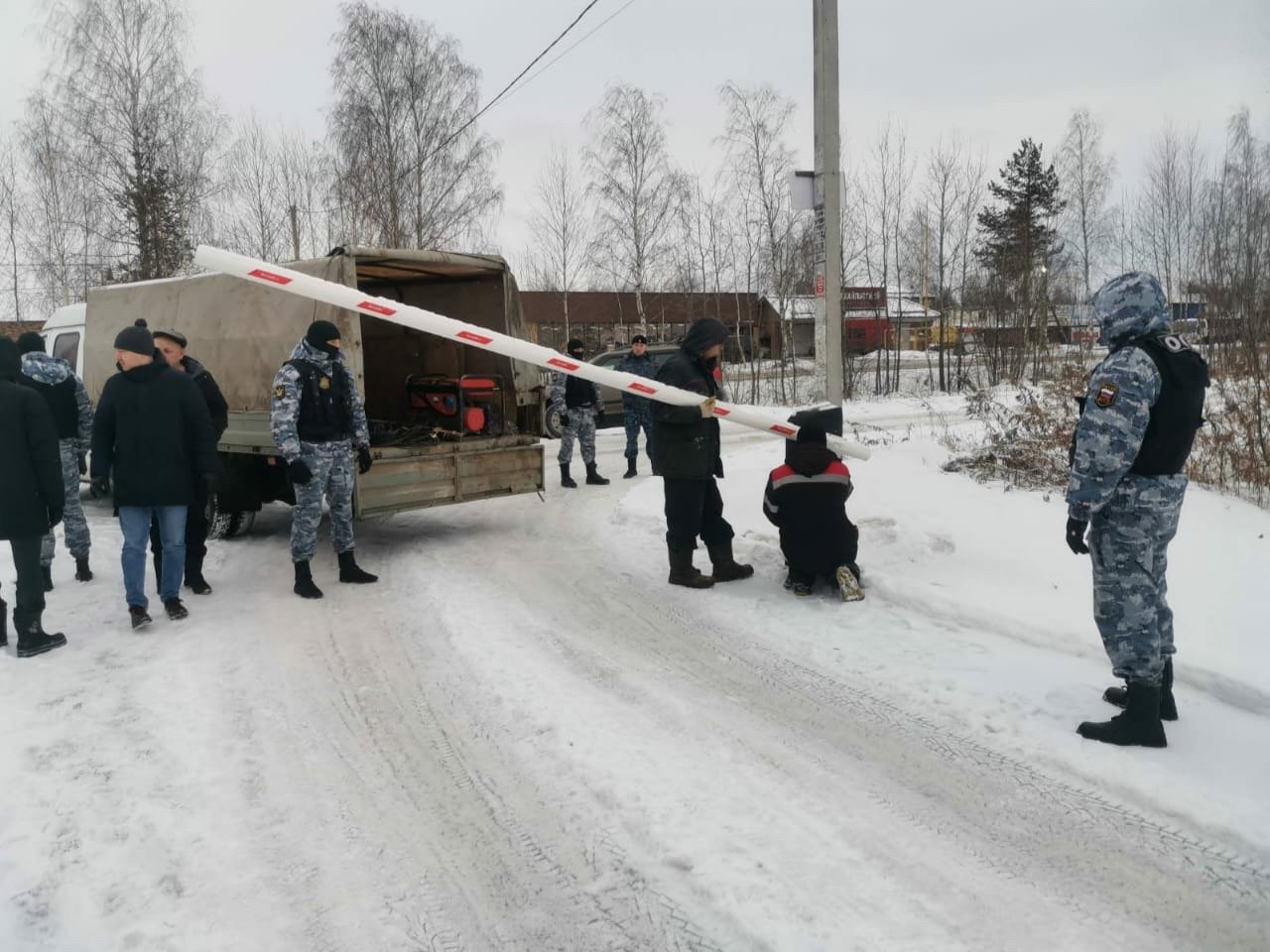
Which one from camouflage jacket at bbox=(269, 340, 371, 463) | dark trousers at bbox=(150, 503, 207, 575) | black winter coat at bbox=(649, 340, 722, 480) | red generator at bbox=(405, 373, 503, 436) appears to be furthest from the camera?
red generator at bbox=(405, 373, 503, 436)

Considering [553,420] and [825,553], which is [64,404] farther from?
[825,553]

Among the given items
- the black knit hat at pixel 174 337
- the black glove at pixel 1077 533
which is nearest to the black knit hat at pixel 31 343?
the black knit hat at pixel 174 337

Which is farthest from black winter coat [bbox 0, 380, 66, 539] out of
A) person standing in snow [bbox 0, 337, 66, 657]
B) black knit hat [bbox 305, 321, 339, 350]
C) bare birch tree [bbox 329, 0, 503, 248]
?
bare birch tree [bbox 329, 0, 503, 248]

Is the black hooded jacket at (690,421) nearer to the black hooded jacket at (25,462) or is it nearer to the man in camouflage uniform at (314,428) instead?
the man in camouflage uniform at (314,428)

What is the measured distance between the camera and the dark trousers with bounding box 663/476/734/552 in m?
6.35

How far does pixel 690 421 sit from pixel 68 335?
8.33 metres

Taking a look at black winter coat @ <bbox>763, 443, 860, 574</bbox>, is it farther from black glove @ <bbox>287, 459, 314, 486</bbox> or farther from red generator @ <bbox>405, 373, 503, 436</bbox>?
red generator @ <bbox>405, 373, 503, 436</bbox>

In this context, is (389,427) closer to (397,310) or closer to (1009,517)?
(397,310)

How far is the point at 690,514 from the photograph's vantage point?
636 cm

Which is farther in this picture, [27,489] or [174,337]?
[174,337]

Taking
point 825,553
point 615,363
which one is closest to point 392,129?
point 615,363

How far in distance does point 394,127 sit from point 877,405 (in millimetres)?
16448

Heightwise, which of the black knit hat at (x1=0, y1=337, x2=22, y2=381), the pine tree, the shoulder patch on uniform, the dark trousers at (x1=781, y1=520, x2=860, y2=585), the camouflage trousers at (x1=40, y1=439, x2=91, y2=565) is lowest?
the dark trousers at (x1=781, y1=520, x2=860, y2=585)

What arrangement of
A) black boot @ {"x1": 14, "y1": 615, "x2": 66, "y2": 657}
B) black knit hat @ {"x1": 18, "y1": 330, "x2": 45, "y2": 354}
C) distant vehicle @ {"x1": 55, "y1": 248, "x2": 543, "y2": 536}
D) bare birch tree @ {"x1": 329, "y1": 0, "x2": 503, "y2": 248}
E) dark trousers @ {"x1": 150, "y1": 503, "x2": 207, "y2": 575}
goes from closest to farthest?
black boot @ {"x1": 14, "y1": 615, "x2": 66, "y2": 657}
dark trousers @ {"x1": 150, "y1": 503, "x2": 207, "y2": 575}
black knit hat @ {"x1": 18, "y1": 330, "x2": 45, "y2": 354}
distant vehicle @ {"x1": 55, "y1": 248, "x2": 543, "y2": 536}
bare birch tree @ {"x1": 329, "y1": 0, "x2": 503, "y2": 248}
